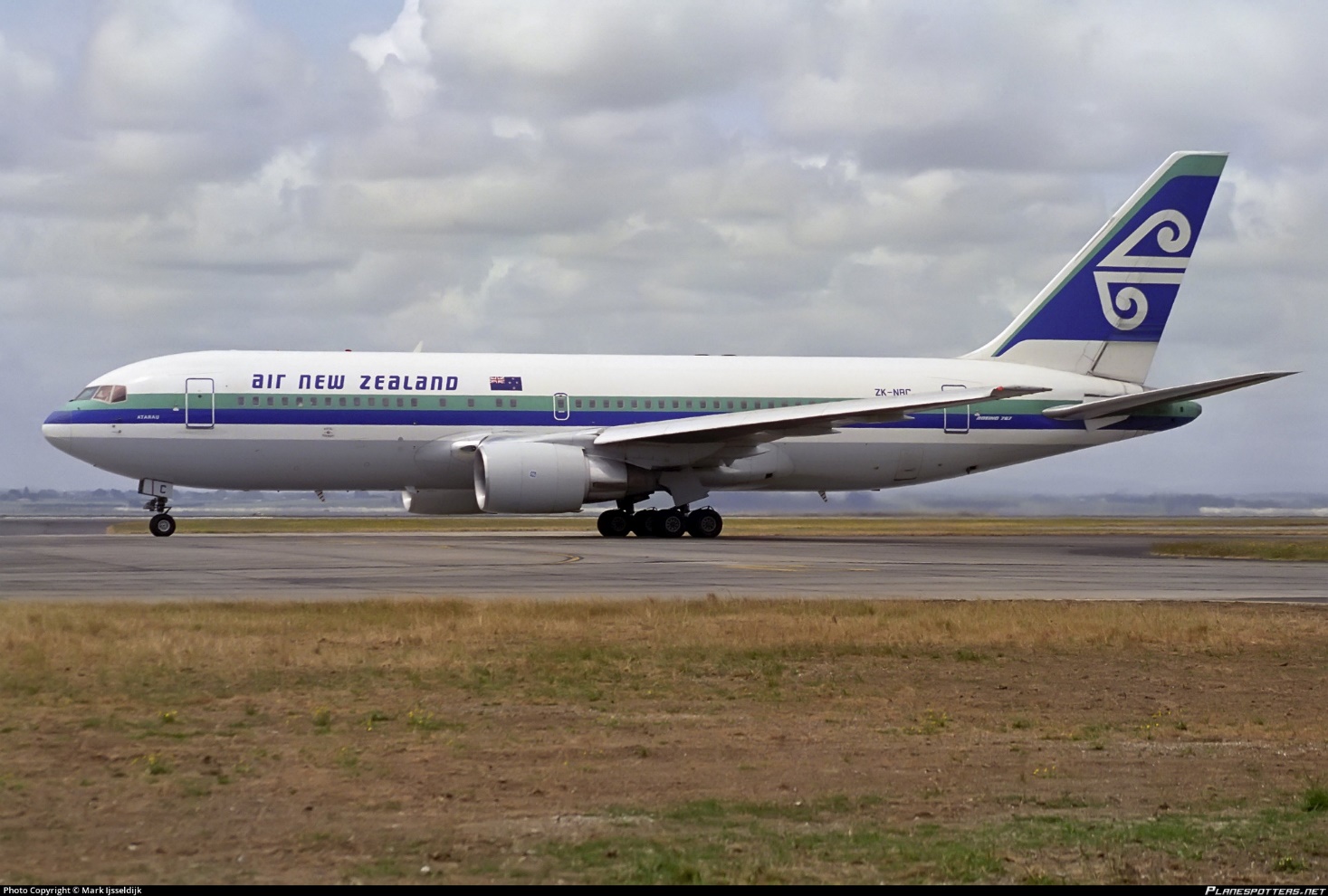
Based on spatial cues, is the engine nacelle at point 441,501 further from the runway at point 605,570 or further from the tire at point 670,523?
the tire at point 670,523

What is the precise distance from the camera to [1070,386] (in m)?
38.3

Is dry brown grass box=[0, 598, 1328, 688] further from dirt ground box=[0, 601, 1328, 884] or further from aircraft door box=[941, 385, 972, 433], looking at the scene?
aircraft door box=[941, 385, 972, 433]

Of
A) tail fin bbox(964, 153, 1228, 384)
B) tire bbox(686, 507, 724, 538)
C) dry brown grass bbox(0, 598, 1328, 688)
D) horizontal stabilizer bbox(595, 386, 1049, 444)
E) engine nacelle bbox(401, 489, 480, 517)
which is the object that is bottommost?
dry brown grass bbox(0, 598, 1328, 688)

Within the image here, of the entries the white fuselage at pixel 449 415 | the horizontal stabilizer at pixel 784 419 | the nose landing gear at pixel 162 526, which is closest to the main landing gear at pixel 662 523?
the white fuselage at pixel 449 415

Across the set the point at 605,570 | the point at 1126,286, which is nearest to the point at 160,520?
A: the point at 605,570

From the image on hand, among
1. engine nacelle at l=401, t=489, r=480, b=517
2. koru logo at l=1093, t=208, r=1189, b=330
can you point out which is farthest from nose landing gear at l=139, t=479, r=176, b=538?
koru logo at l=1093, t=208, r=1189, b=330

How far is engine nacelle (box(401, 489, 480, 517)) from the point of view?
35625mm

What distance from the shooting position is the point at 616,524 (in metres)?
36.0

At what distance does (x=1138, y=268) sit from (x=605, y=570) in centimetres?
2143

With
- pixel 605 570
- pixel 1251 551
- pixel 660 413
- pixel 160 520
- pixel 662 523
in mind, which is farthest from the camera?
pixel 660 413

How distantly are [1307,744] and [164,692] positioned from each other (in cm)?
791

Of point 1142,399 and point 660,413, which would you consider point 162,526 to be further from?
point 1142,399

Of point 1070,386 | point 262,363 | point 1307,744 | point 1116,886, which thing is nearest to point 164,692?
point 1116,886

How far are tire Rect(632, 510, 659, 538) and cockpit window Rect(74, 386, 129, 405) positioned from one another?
12074mm
